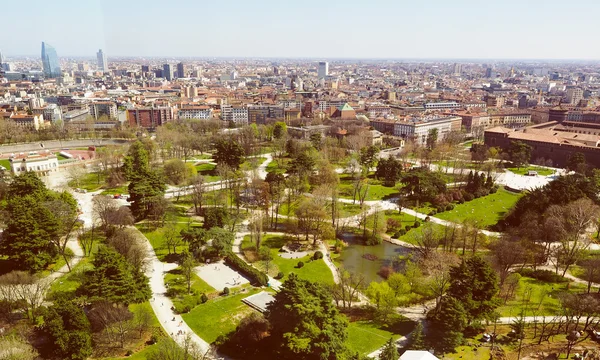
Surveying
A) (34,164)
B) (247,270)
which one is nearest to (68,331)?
(247,270)

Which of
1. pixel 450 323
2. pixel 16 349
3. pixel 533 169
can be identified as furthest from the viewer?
pixel 533 169

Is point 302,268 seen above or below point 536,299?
below

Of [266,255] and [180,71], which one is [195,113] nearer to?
[266,255]

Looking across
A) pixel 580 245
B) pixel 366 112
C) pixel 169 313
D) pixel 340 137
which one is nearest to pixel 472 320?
pixel 580 245

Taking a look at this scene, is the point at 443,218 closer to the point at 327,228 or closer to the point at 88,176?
the point at 327,228

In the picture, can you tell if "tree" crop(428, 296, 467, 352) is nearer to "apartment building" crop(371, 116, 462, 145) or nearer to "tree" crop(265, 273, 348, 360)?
"tree" crop(265, 273, 348, 360)

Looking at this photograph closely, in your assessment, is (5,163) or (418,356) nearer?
(418,356)
